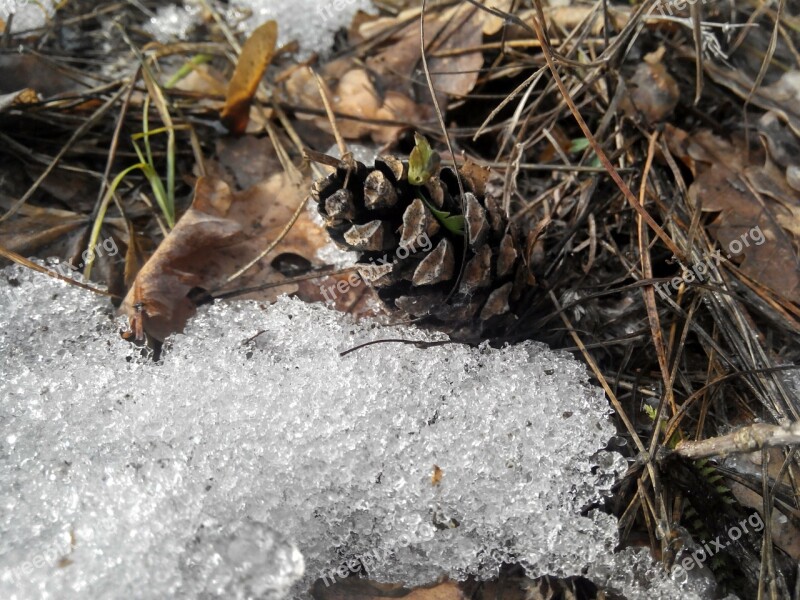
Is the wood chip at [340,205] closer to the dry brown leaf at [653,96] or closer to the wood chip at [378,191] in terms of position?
the wood chip at [378,191]

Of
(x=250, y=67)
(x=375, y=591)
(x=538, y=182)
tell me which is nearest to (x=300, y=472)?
(x=375, y=591)

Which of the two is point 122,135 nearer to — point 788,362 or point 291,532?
point 291,532

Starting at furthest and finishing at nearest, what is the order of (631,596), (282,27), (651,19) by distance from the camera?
(282,27)
(651,19)
(631,596)

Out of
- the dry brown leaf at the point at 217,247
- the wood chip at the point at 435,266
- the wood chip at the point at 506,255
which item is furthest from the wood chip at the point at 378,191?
the dry brown leaf at the point at 217,247

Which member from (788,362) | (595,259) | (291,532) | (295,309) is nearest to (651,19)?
(595,259)

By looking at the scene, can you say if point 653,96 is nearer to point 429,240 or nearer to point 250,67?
point 429,240

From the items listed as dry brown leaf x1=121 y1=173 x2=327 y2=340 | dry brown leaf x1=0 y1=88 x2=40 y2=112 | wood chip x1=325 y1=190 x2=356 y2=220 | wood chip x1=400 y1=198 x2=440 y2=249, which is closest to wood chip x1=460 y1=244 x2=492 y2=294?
wood chip x1=400 y1=198 x2=440 y2=249
